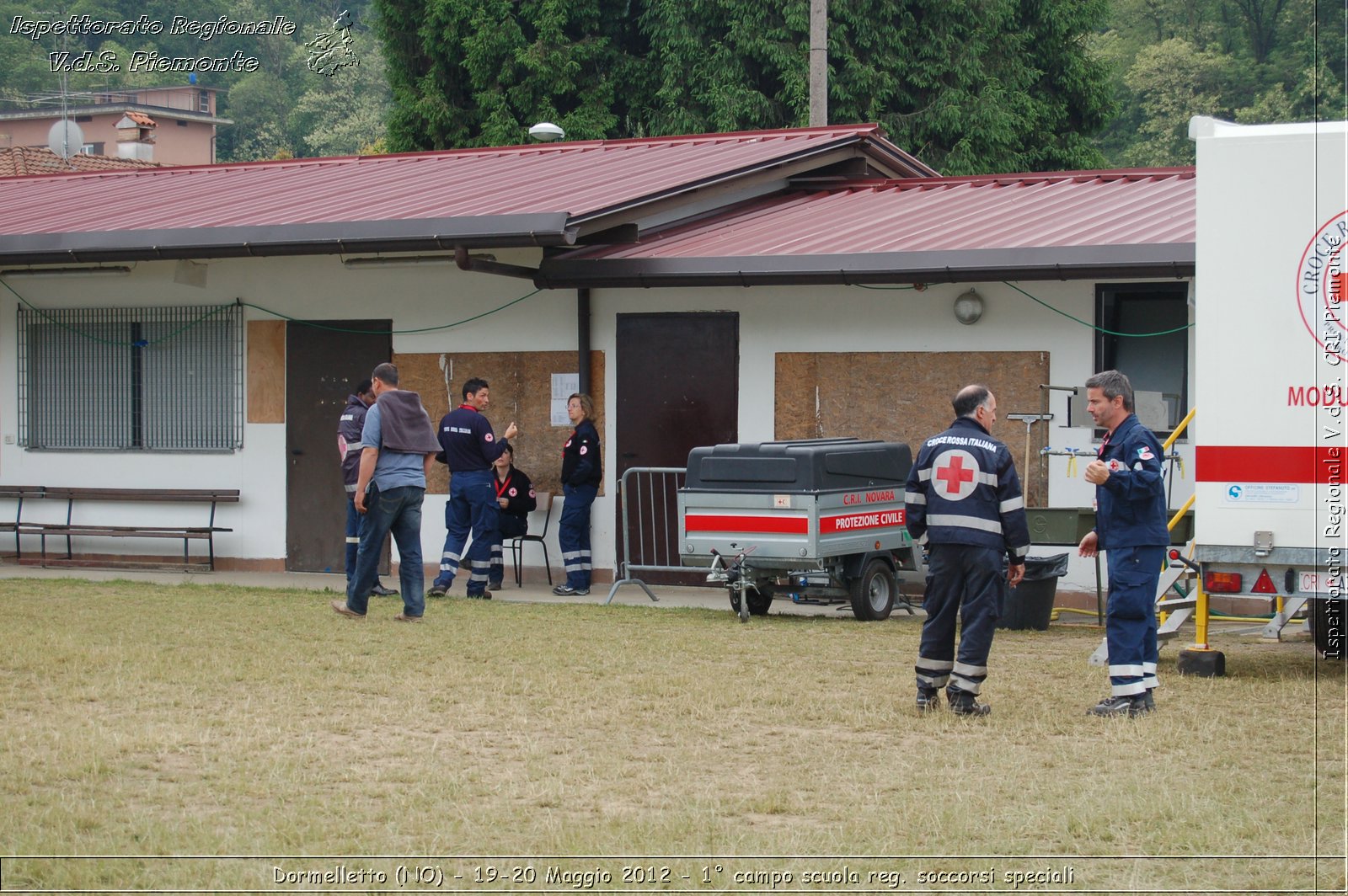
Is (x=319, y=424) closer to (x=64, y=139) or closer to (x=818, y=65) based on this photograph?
(x=818, y=65)

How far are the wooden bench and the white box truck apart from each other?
406 inches

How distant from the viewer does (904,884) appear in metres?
5.37

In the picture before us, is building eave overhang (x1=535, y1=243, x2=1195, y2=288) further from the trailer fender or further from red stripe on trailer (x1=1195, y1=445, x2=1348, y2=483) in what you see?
red stripe on trailer (x1=1195, y1=445, x2=1348, y2=483)

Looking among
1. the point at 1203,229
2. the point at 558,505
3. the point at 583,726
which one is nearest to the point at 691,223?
the point at 558,505

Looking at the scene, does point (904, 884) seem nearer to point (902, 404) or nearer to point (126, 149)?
point (902, 404)

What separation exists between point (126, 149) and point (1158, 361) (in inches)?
1125

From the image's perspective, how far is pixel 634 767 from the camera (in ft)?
23.3

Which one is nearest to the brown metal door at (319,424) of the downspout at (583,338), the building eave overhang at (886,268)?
the downspout at (583,338)

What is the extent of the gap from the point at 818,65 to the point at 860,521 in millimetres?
12862

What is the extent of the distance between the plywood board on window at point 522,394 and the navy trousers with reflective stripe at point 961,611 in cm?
731

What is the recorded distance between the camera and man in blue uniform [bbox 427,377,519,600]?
13.9 meters

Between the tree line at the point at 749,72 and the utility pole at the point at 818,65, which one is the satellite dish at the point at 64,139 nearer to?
the tree line at the point at 749,72

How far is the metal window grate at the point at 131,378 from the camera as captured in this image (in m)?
16.9

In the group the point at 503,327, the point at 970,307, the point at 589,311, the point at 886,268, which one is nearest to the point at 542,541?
the point at 503,327
